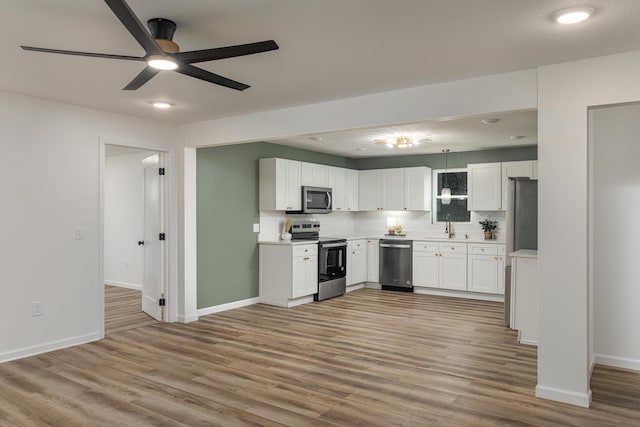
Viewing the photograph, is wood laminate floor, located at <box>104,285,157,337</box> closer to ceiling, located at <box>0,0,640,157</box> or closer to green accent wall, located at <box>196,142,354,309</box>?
green accent wall, located at <box>196,142,354,309</box>

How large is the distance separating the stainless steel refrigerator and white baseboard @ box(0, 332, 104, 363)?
4673 millimetres

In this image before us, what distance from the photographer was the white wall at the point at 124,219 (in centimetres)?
805

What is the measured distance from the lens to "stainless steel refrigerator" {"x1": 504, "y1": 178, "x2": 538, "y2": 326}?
16.6 ft

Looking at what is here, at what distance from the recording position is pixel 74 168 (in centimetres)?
462

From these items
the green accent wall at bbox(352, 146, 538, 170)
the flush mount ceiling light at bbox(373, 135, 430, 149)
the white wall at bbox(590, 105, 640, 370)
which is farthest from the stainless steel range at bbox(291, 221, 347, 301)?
the white wall at bbox(590, 105, 640, 370)

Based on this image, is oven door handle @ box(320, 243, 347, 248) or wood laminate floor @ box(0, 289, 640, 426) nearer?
wood laminate floor @ box(0, 289, 640, 426)

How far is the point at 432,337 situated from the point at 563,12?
344 centimetres

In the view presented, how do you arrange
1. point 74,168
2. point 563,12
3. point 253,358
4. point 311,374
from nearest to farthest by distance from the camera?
point 563,12
point 311,374
point 253,358
point 74,168

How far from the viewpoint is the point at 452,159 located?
7.88m

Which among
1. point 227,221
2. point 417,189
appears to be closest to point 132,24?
point 227,221

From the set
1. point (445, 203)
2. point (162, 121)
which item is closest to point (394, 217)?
point (445, 203)

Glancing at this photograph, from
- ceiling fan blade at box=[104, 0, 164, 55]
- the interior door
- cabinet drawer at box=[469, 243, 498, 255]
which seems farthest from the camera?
cabinet drawer at box=[469, 243, 498, 255]

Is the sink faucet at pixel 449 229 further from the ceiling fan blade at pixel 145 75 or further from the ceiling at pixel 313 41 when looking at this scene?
the ceiling fan blade at pixel 145 75

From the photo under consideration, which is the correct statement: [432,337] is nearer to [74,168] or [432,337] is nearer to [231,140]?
[231,140]
